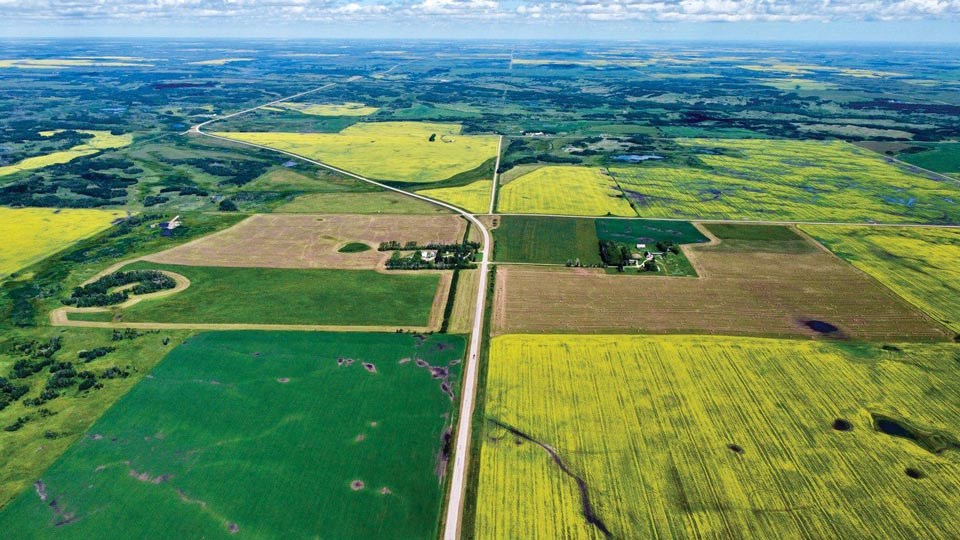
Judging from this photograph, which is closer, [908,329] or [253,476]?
[253,476]

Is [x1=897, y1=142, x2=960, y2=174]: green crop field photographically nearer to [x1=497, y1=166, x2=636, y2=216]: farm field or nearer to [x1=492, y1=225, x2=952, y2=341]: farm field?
[x1=497, y1=166, x2=636, y2=216]: farm field

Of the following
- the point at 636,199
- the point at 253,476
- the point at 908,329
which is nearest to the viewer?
the point at 253,476

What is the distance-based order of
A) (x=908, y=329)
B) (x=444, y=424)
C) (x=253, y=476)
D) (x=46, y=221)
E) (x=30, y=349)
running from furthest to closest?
1. (x=46, y=221)
2. (x=908, y=329)
3. (x=30, y=349)
4. (x=444, y=424)
5. (x=253, y=476)

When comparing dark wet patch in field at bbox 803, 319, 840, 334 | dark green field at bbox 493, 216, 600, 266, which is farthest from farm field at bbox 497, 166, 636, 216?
dark wet patch in field at bbox 803, 319, 840, 334

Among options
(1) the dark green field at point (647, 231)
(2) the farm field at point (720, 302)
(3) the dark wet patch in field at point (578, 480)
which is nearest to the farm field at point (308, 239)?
(2) the farm field at point (720, 302)

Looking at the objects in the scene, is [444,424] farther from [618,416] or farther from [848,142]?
[848,142]

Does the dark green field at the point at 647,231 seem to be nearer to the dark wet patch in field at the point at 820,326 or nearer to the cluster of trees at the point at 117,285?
the dark wet patch in field at the point at 820,326

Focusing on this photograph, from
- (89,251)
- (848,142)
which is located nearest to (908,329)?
(89,251)
